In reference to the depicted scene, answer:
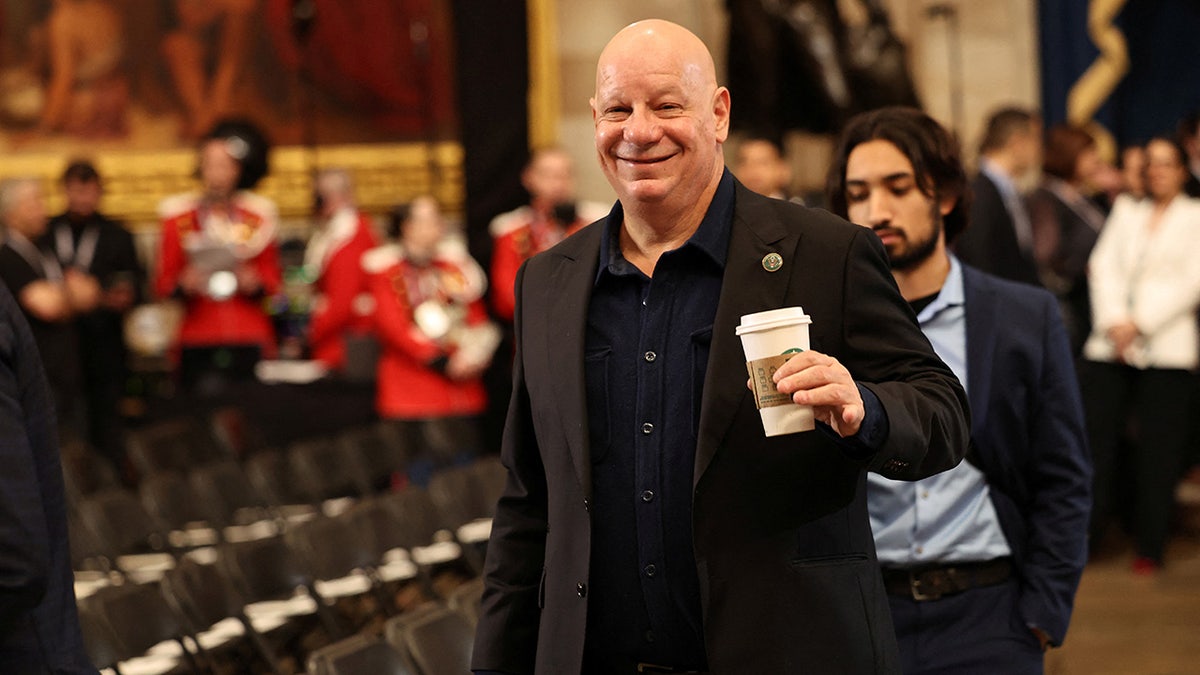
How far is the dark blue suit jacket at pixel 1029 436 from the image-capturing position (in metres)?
3.28

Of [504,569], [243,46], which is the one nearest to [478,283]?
[243,46]

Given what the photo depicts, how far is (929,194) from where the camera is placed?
3344 mm

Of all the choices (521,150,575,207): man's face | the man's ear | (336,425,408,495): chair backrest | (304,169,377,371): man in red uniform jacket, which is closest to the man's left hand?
the man's ear

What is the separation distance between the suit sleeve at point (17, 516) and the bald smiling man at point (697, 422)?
75 centimetres

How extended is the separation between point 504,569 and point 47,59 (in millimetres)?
11469

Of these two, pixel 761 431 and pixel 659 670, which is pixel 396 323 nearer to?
pixel 659 670

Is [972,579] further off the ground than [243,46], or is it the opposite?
[243,46]

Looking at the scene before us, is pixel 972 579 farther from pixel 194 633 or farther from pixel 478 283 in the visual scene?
pixel 478 283

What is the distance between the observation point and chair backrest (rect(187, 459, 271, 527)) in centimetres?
665

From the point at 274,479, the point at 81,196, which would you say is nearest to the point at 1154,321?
the point at 274,479

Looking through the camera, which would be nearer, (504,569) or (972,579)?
(504,569)

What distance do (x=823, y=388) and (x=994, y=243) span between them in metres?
4.44

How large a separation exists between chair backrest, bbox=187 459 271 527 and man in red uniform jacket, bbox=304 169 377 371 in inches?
90.6

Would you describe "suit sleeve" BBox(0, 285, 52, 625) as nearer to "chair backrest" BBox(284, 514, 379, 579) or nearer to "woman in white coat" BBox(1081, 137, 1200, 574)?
"chair backrest" BBox(284, 514, 379, 579)
